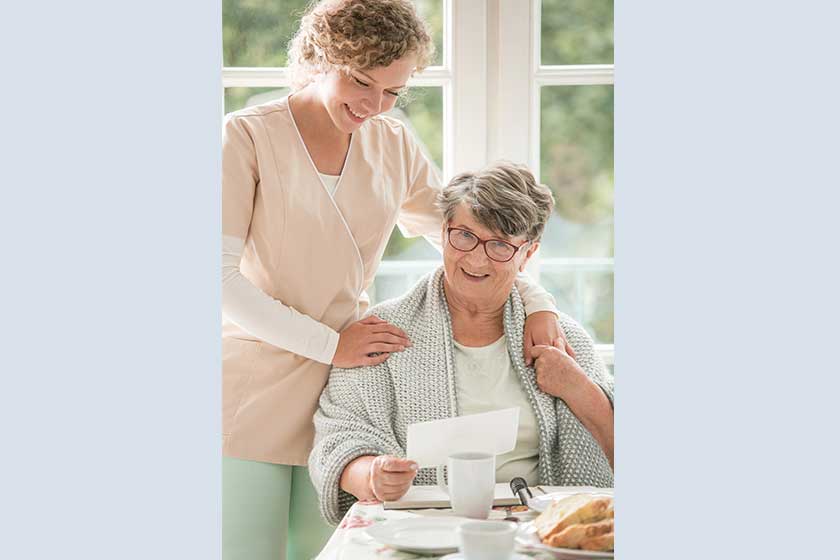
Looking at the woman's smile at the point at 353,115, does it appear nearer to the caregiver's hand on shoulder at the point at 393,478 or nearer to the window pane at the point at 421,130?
the window pane at the point at 421,130

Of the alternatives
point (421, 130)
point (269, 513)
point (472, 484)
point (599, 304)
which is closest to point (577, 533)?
point (472, 484)

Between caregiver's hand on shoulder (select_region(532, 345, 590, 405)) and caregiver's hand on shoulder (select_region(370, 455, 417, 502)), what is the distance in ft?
0.70

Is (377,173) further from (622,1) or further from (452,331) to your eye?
(622,1)

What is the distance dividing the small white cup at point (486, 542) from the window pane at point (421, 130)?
18.2 inches

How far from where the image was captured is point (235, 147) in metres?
1.18

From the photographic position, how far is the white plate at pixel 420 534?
0.97m

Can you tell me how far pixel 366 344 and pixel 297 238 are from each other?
181 mm

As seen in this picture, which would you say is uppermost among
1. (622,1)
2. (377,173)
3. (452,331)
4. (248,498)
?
(622,1)

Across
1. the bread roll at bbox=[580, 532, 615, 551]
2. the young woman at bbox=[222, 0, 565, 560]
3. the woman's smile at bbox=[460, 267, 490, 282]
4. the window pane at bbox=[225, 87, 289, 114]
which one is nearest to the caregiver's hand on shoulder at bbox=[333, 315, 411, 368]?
the young woman at bbox=[222, 0, 565, 560]

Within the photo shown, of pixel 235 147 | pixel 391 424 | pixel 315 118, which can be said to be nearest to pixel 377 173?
pixel 315 118

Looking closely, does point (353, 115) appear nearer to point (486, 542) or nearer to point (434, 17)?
point (434, 17)

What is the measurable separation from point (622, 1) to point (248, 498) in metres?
0.79

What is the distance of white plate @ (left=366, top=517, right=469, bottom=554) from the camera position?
97 centimetres

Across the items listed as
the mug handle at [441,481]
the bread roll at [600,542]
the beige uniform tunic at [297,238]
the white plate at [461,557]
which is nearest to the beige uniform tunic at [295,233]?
the beige uniform tunic at [297,238]
